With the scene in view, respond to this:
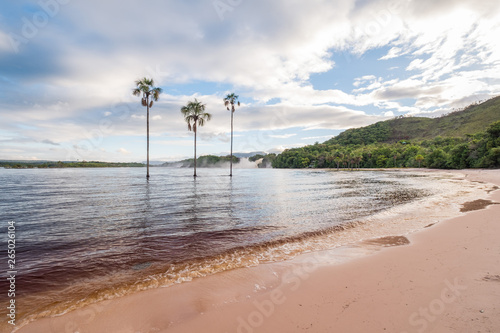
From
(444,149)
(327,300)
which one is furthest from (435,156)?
(327,300)

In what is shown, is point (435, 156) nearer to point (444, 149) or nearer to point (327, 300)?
point (444, 149)

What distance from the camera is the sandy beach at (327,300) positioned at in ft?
12.8

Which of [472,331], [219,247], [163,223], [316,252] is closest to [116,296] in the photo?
[219,247]

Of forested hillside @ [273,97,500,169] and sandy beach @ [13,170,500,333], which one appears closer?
sandy beach @ [13,170,500,333]

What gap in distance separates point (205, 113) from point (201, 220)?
4937 centimetres

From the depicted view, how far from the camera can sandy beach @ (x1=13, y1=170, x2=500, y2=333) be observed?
390cm

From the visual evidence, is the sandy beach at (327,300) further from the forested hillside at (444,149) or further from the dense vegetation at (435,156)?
the forested hillside at (444,149)

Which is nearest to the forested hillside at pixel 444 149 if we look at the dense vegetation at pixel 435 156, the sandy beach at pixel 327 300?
the dense vegetation at pixel 435 156

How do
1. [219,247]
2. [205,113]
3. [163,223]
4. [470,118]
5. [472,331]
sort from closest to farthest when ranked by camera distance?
[472,331], [219,247], [163,223], [205,113], [470,118]

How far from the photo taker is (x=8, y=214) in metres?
14.3

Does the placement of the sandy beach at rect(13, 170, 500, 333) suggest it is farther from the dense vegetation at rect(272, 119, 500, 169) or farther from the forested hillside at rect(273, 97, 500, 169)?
the forested hillside at rect(273, 97, 500, 169)

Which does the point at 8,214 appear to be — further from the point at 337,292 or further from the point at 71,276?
the point at 337,292

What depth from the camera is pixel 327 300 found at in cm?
468

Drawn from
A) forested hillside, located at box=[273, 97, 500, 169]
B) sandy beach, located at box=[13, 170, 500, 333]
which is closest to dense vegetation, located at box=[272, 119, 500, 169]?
forested hillside, located at box=[273, 97, 500, 169]
